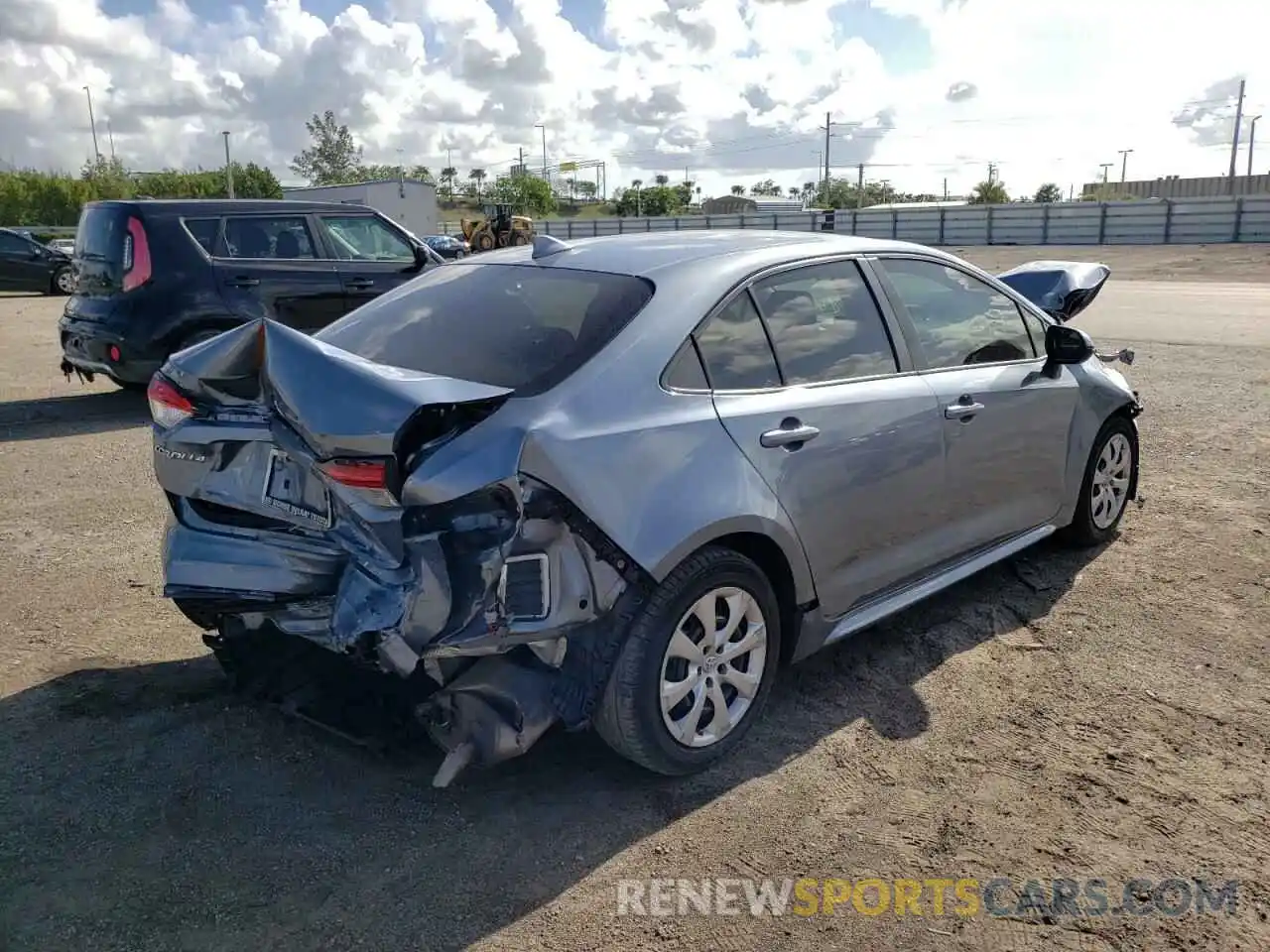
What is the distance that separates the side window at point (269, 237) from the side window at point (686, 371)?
6.76m

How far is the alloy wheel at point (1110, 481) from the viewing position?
5.19 m

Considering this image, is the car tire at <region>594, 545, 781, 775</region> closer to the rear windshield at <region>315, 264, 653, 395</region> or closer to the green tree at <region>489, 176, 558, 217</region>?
the rear windshield at <region>315, 264, 653, 395</region>

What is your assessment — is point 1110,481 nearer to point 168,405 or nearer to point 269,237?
point 168,405

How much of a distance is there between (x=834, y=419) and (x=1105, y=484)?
2431 mm

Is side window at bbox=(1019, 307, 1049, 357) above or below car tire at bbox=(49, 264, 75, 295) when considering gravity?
above

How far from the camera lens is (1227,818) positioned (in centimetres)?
307

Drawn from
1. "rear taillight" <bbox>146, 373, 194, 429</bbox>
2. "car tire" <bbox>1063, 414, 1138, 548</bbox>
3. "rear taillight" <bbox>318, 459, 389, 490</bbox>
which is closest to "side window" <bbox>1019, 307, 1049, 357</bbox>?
"car tire" <bbox>1063, 414, 1138, 548</bbox>

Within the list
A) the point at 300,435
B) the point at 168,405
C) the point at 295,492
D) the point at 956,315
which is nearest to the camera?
the point at 300,435

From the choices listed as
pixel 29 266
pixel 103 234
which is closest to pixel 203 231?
pixel 103 234

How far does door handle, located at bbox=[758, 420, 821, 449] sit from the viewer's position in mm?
3336

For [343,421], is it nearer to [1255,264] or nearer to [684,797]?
[684,797]

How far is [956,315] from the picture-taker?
14.5 feet

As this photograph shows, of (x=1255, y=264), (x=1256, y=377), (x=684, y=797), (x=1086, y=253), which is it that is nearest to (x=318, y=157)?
(x=1086, y=253)

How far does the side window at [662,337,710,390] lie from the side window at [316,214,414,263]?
7026mm
